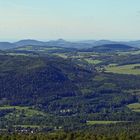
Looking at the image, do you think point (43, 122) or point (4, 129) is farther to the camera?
point (43, 122)

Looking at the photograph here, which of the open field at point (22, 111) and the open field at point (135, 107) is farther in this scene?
the open field at point (135, 107)

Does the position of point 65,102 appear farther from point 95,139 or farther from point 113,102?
point 95,139

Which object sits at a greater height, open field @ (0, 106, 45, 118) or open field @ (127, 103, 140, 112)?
open field @ (0, 106, 45, 118)

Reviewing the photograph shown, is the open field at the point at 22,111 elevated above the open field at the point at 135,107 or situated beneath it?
elevated above

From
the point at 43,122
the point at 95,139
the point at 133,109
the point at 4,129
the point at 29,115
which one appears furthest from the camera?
the point at 133,109

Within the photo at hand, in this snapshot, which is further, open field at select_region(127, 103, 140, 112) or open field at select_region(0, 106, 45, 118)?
open field at select_region(127, 103, 140, 112)

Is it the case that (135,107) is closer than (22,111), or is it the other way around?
(22,111)

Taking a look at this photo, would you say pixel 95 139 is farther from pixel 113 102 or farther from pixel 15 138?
pixel 113 102

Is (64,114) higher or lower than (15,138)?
lower

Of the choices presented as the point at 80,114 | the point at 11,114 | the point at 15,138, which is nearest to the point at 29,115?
the point at 11,114

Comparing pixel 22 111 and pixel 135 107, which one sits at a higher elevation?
pixel 22 111

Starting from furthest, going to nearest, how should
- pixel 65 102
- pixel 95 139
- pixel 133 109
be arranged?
1. pixel 65 102
2. pixel 133 109
3. pixel 95 139
